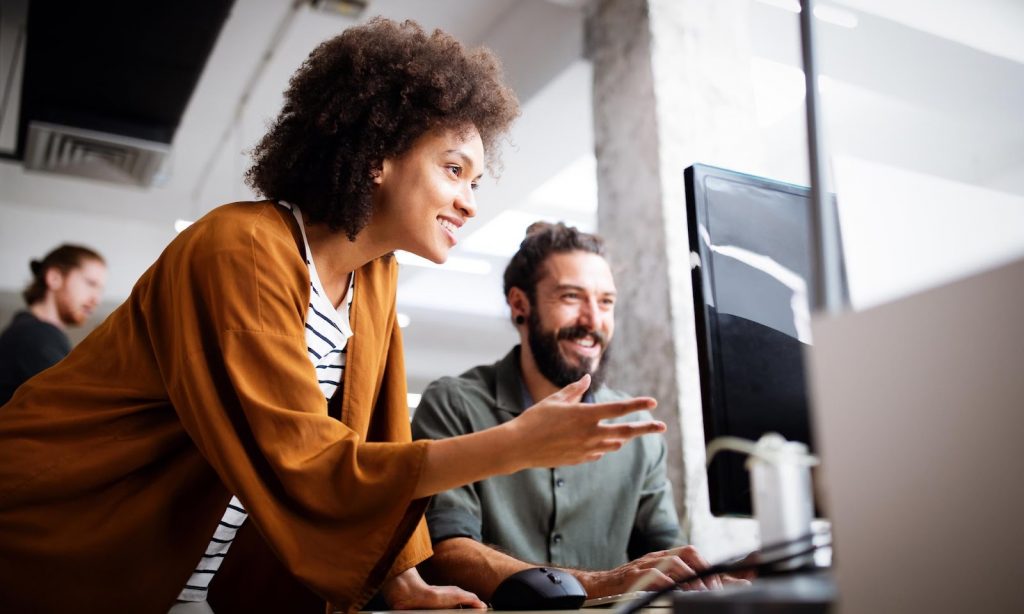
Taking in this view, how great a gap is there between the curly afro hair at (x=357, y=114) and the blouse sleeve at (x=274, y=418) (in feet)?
0.71

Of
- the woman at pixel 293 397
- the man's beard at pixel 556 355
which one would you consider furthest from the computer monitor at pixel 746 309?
the man's beard at pixel 556 355

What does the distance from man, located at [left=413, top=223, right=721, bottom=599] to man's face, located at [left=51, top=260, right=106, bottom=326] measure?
2134mm

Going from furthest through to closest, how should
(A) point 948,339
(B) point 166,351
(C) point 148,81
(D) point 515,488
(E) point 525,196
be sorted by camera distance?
(E) point 525,196
(C) point 148,81
(D) point 515,488
(B) point 166,351
(A) point 948,339

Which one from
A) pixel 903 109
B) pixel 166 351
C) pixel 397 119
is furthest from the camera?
pixel 903 109

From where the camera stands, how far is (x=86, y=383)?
→ 1.13 m

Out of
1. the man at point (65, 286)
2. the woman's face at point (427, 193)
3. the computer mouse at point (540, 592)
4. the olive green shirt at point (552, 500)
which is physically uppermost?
the man at point (65, 286)

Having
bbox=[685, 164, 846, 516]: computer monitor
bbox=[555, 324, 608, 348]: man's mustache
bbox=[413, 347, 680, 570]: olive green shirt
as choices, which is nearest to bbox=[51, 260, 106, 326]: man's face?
bbox=[413, 347, 680, 570]: olive green shirt

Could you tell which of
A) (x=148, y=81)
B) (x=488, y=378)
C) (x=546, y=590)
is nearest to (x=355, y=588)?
(x=546, y=590)

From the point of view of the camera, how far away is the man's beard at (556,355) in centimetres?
201

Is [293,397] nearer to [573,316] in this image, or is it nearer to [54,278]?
[573,316]

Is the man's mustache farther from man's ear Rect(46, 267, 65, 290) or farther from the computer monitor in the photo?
man's ear Rect(46, 267, 65, 290)

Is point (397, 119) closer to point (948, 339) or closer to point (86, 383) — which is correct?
point (86, 383)

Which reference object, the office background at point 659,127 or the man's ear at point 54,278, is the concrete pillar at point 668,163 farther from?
the man's ear at point 54,278

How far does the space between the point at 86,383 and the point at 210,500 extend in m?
0.22
